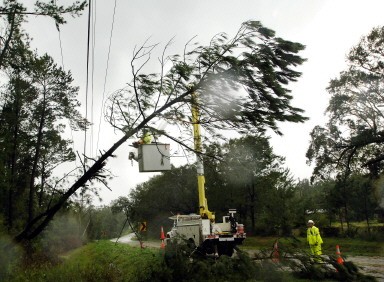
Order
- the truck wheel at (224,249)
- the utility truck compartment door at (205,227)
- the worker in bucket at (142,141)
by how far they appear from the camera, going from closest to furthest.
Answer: the worker in bucket at (142,141)
the utility truck compartment door at (205,227)
the truck wheel at (224,249)

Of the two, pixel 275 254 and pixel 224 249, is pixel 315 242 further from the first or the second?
pixel 224 249

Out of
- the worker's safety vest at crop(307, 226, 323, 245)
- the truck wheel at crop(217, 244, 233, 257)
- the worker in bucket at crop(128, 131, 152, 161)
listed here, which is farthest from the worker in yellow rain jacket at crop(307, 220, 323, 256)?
the worker in bucket at crop(128, 131, 152, 161)

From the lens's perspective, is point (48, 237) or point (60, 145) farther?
point (48, 237)

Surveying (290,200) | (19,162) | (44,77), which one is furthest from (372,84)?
(19,162)

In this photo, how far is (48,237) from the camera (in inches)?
1223

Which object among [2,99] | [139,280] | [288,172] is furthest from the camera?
[288,172]

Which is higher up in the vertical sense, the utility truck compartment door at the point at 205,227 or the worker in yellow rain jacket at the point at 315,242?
the utility truck compartment door at the point at 205,227

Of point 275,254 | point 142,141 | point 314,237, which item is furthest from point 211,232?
point 142,141

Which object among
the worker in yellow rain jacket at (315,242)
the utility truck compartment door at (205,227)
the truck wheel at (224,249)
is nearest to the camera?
the worker in yellow rain jacket at (315,242)

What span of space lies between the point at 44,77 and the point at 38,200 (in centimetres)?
1098

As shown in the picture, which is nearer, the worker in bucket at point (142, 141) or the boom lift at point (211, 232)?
the worker in bucket at point (142, 141)

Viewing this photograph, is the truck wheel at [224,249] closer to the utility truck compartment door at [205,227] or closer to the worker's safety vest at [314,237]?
the utility truck compartment door at [205,227]

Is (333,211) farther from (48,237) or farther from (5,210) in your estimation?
(5,210)

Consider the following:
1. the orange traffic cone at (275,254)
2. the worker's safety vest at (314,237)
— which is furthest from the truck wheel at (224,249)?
the orange traffic cone at (275,254)
